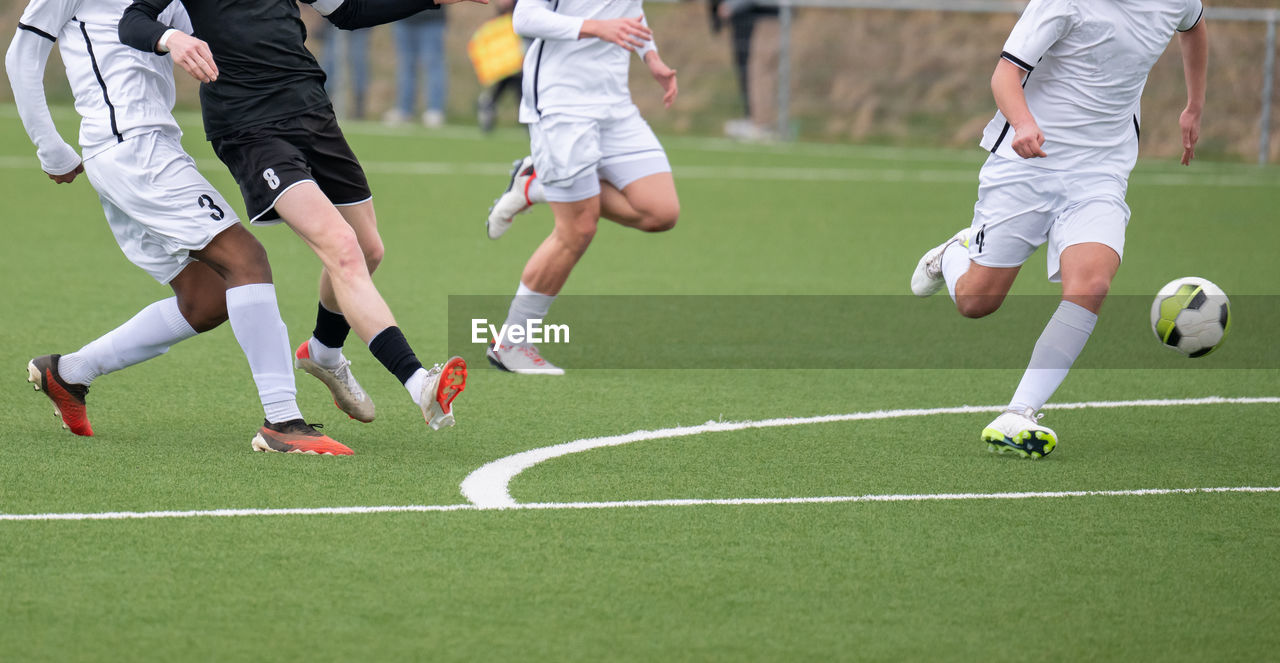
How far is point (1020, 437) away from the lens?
234 inches

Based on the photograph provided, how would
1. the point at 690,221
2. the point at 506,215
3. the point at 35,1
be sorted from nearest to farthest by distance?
the point at 35,1 < the point at 506,215 < the point at 690,221

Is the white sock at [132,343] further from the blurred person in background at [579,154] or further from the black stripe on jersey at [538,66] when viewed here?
the black stripe on jersey at [538,66]

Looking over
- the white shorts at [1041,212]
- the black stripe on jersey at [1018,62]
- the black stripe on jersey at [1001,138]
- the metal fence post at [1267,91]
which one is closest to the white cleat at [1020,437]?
the white shorts at [1041,212]

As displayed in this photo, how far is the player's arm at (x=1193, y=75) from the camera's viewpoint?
651cm

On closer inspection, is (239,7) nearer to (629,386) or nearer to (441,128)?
(629,386)

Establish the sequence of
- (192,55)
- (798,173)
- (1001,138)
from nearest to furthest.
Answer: (192,55)
(1001,138)
(798,173)

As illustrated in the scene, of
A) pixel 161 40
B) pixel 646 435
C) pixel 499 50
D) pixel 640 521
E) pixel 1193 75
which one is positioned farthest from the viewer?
pixel 499 50

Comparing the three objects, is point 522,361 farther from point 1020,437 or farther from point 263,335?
point 1020,437

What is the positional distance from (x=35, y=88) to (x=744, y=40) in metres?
17.4

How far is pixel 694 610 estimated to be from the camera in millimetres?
4211

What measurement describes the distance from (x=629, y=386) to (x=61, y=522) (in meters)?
2.97

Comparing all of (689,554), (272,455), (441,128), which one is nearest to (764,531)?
Result: (689,554)

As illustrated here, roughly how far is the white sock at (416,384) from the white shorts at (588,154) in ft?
7.41

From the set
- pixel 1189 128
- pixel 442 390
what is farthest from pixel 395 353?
pixel 1189 128
